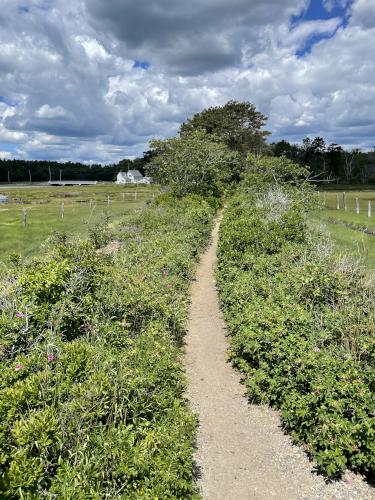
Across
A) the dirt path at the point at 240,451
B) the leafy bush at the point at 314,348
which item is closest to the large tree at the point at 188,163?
the leafy bush at the point at 314,348

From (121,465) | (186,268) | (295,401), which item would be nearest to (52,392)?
(121,465)

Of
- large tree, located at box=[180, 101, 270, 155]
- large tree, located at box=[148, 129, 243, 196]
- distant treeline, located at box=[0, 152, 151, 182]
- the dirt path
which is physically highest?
distant treeline, located at box=[0, 152, 151, 182]

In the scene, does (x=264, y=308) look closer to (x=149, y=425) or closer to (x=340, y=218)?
(x=149, y=425)

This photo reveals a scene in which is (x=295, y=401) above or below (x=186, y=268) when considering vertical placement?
below

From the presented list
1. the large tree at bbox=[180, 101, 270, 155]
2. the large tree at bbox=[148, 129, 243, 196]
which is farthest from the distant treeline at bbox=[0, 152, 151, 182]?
the large tree at bbox=[148, 129, 243, 196]

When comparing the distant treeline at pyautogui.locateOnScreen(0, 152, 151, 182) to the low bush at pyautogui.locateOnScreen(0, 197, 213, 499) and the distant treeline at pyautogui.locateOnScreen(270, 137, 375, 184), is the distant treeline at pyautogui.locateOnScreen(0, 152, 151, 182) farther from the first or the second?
the low bush at pyautogui.locateOnScreen(0, 197, 213, 499)

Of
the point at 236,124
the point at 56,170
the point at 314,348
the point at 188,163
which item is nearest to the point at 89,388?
the point at 314,348

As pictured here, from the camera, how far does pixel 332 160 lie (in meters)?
84.9

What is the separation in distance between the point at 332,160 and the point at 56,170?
111856 millimetres

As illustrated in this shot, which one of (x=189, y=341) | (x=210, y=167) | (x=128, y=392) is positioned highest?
(x=210, y=167)

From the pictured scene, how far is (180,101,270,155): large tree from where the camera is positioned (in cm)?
5131

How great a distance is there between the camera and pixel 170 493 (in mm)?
3781

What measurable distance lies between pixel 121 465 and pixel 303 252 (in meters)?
8.14

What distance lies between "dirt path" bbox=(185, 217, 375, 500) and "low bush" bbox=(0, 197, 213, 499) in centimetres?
56
